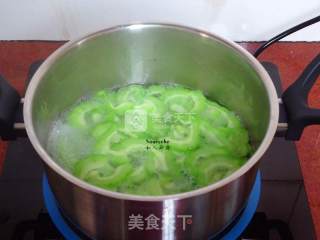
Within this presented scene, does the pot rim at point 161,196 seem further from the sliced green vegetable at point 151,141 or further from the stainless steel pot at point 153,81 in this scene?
the sliced green vegetable at point 151,141

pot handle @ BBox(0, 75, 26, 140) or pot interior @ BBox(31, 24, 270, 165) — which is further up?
pot interior @ BBox(31, 24, 270, 165)

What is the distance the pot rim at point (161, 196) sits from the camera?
19.4 inches

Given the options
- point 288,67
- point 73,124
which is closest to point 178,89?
point 73,124

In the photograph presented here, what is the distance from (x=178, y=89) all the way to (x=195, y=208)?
31cm

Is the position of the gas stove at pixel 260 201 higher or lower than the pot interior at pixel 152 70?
lower

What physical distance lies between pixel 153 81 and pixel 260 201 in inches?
10.3

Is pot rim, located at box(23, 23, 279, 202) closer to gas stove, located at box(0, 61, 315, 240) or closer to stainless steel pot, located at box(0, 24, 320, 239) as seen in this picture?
stainless steel pot, located at box(0, 24, 320, 239)

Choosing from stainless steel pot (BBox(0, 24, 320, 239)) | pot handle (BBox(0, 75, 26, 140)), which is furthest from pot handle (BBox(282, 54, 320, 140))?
pot handle (BBox(0, 75, 26, 140))

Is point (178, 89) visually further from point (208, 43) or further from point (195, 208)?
point (195, 208)

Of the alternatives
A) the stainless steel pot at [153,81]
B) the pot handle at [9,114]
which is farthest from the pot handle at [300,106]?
the pot handle at [9,114]

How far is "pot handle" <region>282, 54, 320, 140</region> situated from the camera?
0.62 meters

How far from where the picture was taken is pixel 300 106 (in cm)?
63

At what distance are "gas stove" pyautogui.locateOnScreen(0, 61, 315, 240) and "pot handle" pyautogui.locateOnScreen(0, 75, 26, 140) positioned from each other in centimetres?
11

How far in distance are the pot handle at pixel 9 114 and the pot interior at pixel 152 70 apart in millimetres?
28
